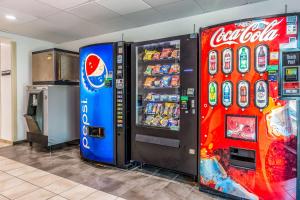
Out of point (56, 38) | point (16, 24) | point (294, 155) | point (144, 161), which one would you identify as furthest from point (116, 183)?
point (56, 38)

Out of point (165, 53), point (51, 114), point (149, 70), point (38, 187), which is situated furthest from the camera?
point (51, 114)

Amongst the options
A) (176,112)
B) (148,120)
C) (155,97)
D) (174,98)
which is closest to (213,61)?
(174,98)

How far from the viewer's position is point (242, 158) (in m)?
2.39

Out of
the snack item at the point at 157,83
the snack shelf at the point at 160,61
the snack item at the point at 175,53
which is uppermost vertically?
the snack item at the point at 175,53

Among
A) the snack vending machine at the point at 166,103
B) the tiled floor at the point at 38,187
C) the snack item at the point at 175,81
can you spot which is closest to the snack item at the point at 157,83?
the snack vending machine at the point at 166,103

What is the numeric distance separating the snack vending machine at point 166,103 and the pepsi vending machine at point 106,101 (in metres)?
0.16

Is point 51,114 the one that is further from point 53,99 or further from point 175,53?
point 175,53

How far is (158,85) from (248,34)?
1.51 m

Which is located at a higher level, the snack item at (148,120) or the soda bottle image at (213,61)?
the soda bottle image at (213,61)

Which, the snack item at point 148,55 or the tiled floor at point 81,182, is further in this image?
the snack item at point 148,55

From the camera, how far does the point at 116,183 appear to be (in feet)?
9.59

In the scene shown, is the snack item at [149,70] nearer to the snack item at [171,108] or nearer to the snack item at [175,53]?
the snack item at [175,53]

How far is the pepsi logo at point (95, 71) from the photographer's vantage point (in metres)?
3.49

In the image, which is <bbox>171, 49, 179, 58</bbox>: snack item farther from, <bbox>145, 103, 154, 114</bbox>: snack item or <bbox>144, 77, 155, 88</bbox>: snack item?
<bbox>145, 103, 154, 114</bbox>: snack item
